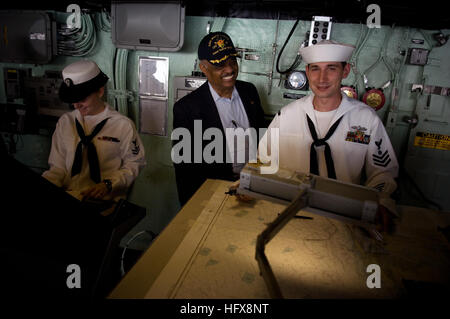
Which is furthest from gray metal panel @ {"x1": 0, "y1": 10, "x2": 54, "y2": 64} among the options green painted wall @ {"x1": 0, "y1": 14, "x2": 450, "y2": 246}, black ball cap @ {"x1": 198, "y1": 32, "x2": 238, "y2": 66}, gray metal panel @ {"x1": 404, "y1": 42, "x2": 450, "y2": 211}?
gray metal panel @ {"x1": 404, "y1": 42, "x2": 450, "y2": 211}

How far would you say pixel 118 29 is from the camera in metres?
3.30

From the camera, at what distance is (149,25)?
3.21m

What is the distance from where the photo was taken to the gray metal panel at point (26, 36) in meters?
3.70

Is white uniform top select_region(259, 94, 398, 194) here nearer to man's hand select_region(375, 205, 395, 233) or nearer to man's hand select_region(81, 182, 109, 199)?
man's hand select_region(375, 205, 395, 233)

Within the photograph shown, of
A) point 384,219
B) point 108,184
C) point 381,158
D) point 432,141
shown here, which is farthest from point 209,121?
point 432,141

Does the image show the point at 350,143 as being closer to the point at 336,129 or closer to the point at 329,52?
the point at 336,129

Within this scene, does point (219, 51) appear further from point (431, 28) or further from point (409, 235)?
point (431, 28)

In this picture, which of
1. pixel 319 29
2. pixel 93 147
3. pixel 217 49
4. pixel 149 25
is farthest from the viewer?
pixel 149 25

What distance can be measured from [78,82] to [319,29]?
2.32 meters

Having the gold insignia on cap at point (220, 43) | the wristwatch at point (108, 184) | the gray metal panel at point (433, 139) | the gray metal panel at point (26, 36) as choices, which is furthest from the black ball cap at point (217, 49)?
the gray metal panel at point (26, 36)

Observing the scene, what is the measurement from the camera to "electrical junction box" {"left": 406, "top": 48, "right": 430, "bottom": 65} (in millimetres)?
3029

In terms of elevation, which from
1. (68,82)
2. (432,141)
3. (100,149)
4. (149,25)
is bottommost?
(100,149)

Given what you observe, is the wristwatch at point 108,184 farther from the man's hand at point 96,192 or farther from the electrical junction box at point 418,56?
the electrical junction box at point 418,56

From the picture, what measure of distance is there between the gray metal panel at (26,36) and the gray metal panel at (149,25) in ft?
3.52
